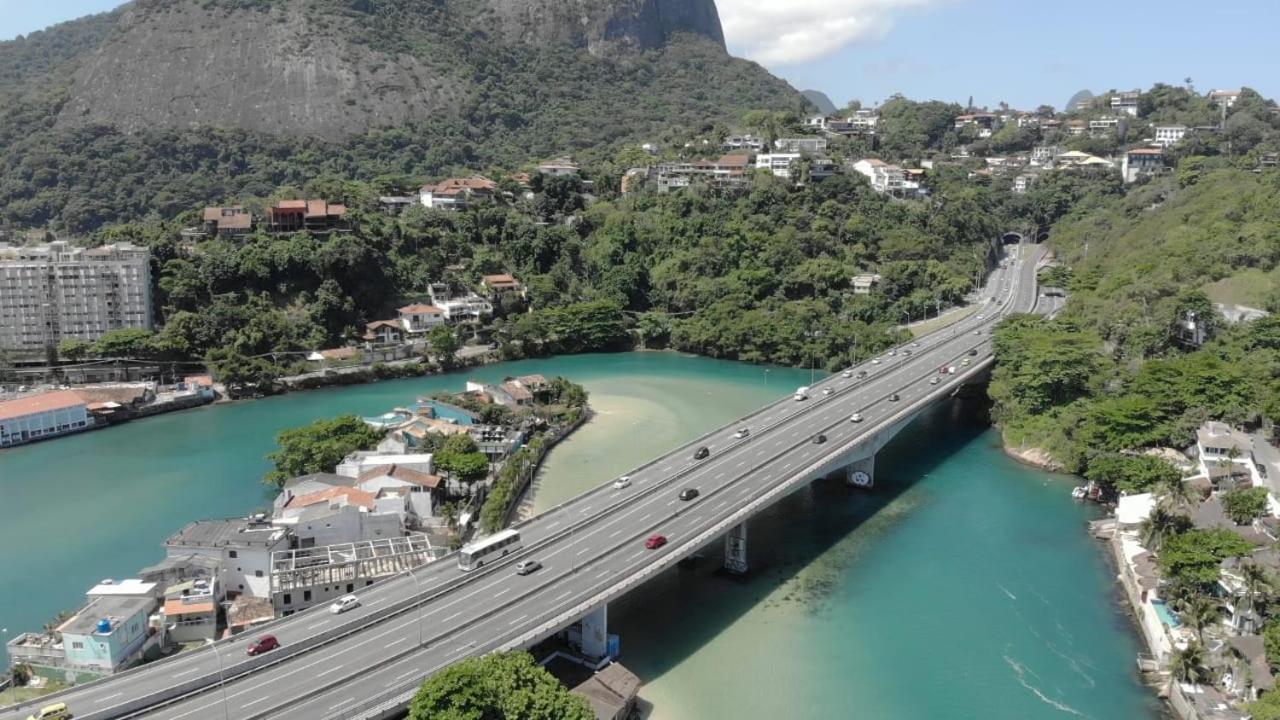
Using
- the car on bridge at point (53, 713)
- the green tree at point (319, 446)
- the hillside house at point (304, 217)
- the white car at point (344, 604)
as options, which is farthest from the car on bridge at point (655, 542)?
the hillside house at point (304, 217)

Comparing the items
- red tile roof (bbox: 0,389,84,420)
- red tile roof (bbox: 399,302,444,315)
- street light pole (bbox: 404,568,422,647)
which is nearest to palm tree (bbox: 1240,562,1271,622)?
street light pole (bbox: 404,568,422,647)

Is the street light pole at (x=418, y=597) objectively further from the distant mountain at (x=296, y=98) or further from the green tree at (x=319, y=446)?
the distant mountain at (x=296, y=98)

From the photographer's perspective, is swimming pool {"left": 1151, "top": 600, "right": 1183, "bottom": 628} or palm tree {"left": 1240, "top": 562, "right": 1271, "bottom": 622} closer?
palm tree {"left": 1240, "top": 562, "right": 1271, "bottom": 622}

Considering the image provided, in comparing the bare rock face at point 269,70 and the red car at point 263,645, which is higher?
the bare rock face at point 269,70

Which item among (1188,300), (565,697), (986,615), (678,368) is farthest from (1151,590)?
(678,368)

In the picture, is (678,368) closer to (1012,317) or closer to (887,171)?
(1012,317)

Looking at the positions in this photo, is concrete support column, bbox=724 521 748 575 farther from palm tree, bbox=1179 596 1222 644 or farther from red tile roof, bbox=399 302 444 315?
red tile roof, bbox=399 302 444 315
